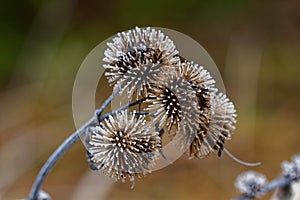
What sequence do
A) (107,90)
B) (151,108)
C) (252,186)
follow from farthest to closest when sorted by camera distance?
(107,90)
(252,186)
(151,108)

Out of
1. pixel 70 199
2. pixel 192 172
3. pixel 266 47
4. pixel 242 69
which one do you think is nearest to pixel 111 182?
pixel 70 199

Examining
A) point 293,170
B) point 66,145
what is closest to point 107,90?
point 293,170

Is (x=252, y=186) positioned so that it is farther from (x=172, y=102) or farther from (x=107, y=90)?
(x=107, y=90)

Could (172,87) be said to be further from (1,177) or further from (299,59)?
(299,59)

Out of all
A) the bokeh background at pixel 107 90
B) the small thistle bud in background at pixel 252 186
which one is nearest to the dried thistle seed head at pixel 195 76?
the small thistle bud in background at pixel 252 186

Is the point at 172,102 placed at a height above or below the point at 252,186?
above

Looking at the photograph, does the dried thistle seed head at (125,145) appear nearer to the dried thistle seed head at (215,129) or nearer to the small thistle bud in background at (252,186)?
the dried thistle seed head at (215,129)

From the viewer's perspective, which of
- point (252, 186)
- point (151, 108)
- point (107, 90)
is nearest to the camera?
point (151, 108)
